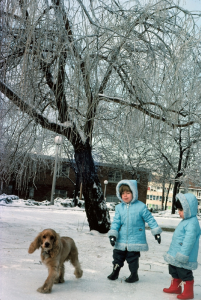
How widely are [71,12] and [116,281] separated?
11.0 ft

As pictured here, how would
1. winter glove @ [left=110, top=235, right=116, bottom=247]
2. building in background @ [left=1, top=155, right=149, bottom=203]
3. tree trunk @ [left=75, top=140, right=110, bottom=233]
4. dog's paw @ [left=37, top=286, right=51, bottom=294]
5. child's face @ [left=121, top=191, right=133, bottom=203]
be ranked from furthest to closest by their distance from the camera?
building in background @ [left=1, top=155, right=149, bottom=203], tree trunk @ [left=75, top=140, right=110, bottom=233], child's face @ [left=121, top=191, right=133, bottom=203], winter glove @ [left=110, top=235, right=116, bottom=247], dog's paw @ [left=37, top=286, right=51, bottom=294]

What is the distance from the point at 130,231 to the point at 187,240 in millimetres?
689

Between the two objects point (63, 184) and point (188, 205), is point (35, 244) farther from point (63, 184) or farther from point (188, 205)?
point (63, 184)

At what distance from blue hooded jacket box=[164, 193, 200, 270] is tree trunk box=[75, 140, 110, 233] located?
138 inches

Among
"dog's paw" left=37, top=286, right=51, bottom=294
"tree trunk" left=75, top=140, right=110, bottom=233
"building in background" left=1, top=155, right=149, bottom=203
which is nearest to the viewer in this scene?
"dog's paw" left=37, top=286, right=51, bottom=294

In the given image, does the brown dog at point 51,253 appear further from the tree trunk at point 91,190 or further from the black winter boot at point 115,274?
the tree trunk at point 91,190

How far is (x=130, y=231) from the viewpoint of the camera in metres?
3.43

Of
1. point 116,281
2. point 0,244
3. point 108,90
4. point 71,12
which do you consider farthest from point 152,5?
point 0,244

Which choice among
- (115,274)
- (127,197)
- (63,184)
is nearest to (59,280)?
(115,274)

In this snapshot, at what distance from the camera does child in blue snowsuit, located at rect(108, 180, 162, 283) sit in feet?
11.1

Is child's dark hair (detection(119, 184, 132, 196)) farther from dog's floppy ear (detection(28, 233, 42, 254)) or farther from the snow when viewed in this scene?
dog's floppy ear (detection(28, 233, 42, 254))

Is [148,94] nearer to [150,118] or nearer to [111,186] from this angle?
[150,118]

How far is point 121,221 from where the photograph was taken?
3521mm

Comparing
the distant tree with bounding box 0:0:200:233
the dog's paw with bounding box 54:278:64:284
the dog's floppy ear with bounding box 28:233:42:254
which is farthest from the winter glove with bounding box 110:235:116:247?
the distant tree with bounding box 0:0:200:233
